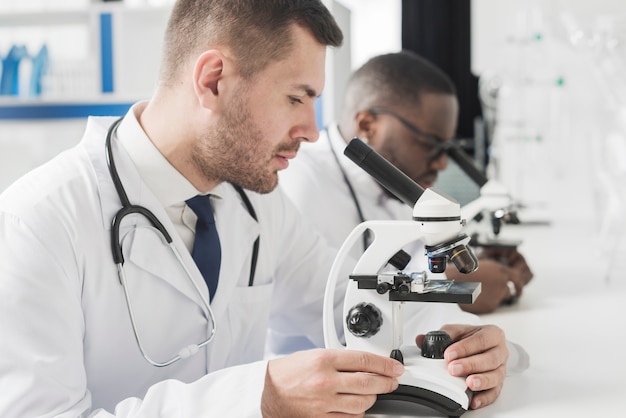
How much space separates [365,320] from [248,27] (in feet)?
1.87

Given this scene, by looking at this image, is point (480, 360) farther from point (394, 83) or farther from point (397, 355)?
point (394, 83)

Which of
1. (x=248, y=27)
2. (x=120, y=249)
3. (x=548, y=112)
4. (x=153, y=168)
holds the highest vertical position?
(x=548, y=112)

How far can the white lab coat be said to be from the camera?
3.45ft

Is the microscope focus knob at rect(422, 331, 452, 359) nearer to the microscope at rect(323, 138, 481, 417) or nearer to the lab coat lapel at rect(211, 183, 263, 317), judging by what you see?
the microscope at rect(323, 138, 481, 417)

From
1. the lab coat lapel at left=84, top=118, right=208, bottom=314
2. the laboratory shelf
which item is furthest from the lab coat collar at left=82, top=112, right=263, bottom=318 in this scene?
Result: the laboratory shelf

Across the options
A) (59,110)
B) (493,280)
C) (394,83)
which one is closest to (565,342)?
(493,280)

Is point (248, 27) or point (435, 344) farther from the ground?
point (248, 27)

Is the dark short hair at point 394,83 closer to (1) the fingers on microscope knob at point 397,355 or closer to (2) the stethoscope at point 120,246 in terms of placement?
(2) the stethoscope at point 120,246

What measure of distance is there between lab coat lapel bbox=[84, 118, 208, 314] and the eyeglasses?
101 centimetres

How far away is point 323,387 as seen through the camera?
1001 millimetres

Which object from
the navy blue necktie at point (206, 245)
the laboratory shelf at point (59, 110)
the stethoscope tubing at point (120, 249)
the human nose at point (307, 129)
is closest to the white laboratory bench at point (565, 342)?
the stethoscope tubing at point (120, 249)

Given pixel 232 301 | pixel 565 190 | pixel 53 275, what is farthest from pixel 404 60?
pixel 565 190

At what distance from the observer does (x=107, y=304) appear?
1224mm

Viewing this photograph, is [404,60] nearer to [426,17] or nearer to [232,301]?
[232,301]
